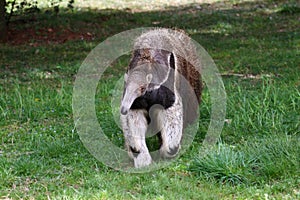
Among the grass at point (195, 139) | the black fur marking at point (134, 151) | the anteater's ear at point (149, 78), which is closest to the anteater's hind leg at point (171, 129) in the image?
the grass at point (195, 139)

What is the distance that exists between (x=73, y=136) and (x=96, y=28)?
7.51 metres

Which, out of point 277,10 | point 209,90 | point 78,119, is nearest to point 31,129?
point 78,119

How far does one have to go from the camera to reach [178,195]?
181 inches

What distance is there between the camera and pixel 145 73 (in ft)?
16.1

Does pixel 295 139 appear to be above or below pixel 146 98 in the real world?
below

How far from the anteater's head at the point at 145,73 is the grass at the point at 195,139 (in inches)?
30.0

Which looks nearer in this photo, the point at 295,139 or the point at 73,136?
the point at 295,139

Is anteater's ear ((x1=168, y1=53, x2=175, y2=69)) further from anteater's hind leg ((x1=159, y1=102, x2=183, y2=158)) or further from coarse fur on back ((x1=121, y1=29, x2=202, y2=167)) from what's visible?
anteater's hind leg ((x1=159, y1=102, x2=183, y2=158))

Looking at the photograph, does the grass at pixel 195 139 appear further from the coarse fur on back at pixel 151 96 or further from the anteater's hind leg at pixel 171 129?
the coarse fur on back at pixel 151 96

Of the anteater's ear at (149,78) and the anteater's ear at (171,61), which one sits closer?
the anteater's ear at (149,78)

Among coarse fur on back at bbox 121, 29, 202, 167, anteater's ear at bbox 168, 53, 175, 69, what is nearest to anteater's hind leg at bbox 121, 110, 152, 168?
coarse fur on back at bbox 121, 29, 202, 167

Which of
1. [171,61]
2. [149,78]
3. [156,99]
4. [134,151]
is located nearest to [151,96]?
[156,99]

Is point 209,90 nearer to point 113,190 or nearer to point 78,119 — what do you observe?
point 78,119

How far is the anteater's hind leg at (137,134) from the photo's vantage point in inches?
203
